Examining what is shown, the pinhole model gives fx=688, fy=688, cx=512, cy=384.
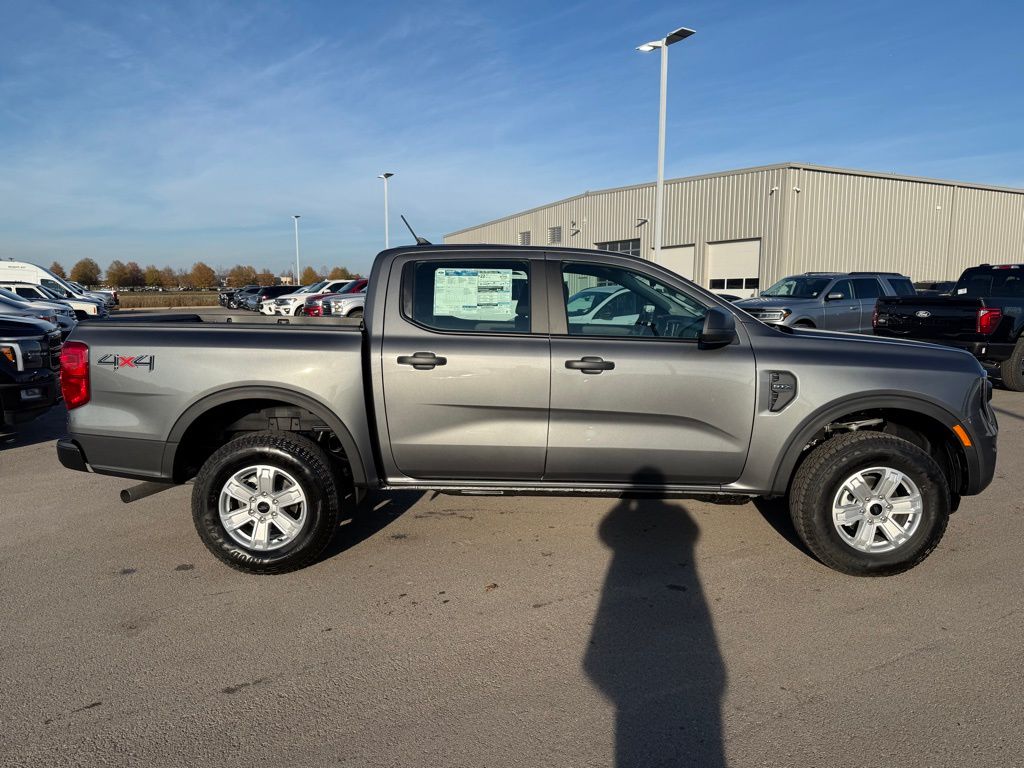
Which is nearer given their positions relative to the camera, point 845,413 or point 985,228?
point 845,413

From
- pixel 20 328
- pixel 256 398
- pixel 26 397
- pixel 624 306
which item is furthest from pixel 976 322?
pixel 20 328

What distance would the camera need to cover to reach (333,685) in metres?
2.94

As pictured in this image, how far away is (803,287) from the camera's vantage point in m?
13.6

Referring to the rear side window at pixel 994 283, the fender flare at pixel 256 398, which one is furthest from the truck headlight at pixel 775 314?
the fender flare at pixel 256 398

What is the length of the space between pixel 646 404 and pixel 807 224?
24886mm

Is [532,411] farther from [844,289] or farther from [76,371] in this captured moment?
[844,289]

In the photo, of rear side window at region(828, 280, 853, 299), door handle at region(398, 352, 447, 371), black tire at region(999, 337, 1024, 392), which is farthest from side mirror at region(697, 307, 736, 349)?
rear side window at region(828, 280, 853, 299)

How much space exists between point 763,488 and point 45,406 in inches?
267

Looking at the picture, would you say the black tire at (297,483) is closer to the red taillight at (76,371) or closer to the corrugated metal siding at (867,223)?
the red taillight at (76,371)

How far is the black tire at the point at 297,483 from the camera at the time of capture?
3.91 m

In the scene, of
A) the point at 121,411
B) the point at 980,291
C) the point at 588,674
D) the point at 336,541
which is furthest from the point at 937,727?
the point at 980,291

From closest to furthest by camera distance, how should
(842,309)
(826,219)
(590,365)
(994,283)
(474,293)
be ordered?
(590,365), (474,293), (994,283), (842,309), (826,219)

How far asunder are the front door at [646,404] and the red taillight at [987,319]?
25.5ft

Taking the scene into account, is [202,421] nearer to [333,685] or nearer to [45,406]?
[333,685]
